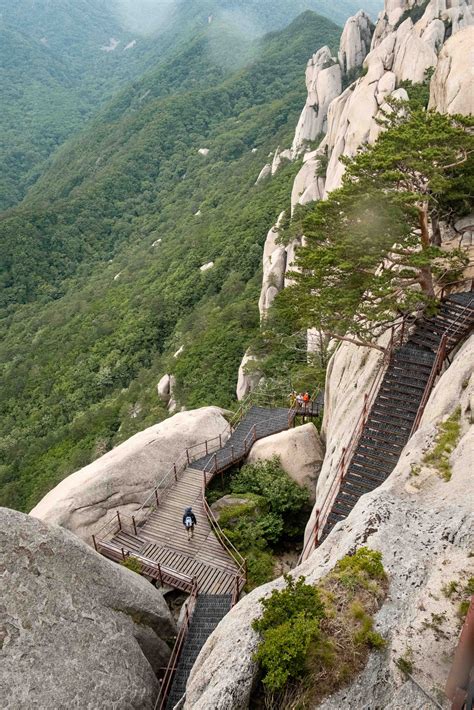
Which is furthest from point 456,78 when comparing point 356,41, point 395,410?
point 356,41

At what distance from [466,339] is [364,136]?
2944 centimetres

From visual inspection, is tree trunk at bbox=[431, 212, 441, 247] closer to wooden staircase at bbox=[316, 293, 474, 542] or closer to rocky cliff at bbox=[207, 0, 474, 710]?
wooden staircase at bbox=[316, 293, 474, 542]

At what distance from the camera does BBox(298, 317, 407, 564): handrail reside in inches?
561

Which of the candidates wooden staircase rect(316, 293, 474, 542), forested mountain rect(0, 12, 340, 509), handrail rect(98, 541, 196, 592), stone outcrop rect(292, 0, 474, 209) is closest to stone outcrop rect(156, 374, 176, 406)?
forested mountain rect(0, 12, 340, 509)

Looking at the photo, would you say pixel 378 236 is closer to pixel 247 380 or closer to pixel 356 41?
pixel 247 380

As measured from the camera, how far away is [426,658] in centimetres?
746

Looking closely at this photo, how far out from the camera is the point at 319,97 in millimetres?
65750

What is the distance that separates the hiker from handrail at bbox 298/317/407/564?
16.5ft

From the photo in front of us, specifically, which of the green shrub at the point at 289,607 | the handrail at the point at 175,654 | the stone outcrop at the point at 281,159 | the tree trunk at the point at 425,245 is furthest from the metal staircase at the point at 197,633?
the stone outcrop at the point at 281,159

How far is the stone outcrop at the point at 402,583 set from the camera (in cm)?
Result: 749

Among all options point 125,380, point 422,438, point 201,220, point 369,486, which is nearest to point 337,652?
point 422,438

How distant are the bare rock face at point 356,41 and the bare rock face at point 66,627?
231 feet

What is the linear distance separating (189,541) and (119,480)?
4.17 metres

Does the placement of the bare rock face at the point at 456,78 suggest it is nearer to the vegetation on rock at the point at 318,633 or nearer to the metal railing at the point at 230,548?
the metal railing at the point at 230,548
